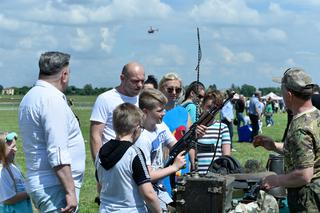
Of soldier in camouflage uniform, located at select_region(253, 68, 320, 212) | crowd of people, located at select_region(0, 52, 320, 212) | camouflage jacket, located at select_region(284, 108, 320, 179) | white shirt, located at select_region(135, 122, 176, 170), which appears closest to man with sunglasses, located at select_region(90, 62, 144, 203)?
white shirt, located at select_region(135, 122, 176, 170)

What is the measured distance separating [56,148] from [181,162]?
3.52 ft

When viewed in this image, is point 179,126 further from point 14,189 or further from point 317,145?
point 317,145

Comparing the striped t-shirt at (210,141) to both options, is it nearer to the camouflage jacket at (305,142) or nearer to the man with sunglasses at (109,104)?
the man with sunglasses at (109,104)

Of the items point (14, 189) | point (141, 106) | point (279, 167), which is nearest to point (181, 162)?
point (141, 106)

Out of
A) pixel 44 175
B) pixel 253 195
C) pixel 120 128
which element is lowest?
pixel 253 195

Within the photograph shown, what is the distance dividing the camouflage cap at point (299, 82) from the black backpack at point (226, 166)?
7.25 feet

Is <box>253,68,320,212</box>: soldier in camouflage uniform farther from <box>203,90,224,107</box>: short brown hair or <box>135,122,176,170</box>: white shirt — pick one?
<box>203,90,224,107</box>: short brown hair

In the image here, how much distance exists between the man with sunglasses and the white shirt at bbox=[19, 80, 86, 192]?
1.23 m

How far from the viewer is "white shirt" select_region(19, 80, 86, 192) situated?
4.07 meters

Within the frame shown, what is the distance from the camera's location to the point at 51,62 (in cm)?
422

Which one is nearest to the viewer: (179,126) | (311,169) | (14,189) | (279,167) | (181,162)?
(311,169)

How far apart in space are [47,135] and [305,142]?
177 centimetres

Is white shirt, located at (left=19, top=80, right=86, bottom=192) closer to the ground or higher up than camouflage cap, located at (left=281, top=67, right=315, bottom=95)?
closer to the ground

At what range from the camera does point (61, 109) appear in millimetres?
4152
